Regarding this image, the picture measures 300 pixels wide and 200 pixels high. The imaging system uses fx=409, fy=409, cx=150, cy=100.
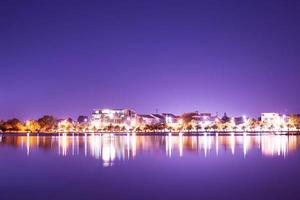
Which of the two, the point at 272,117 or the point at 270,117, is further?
the point at 270,117

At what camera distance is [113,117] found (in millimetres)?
137000

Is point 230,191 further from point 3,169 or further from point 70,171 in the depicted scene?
point 3,169

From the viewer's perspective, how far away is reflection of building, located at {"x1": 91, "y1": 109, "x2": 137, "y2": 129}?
13338 cm

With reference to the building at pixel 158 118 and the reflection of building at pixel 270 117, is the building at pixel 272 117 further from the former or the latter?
the building at pixel 158 118

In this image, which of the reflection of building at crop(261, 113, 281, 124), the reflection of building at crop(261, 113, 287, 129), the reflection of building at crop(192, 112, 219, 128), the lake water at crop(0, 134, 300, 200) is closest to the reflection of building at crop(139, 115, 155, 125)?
the reflection of building at crop(192, 112, 219, 128)

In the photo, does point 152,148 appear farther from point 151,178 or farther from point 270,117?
point 270,117

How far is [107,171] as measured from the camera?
19.4 m

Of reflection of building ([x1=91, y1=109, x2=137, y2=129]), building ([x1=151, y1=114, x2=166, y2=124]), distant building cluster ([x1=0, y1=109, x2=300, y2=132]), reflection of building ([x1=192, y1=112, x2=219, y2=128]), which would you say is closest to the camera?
distant building cluster ([x1=0, y1=109, x2=300, y2=132])

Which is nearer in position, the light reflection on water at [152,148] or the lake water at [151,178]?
the lake water at [151,178]

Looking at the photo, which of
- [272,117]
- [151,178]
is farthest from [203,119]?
[151,178]

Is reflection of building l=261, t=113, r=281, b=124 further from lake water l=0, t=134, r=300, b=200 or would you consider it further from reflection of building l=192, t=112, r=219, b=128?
lake water l=0, t=134, r=300, b=200

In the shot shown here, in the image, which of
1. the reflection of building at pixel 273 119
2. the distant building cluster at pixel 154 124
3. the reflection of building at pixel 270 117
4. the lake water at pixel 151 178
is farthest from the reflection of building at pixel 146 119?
the lake water at pixel 151 178

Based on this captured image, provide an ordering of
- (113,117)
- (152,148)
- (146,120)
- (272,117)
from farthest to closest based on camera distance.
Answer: (146,120) → (113,117) → (272,117) → (152,148)

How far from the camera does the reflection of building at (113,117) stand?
133m
